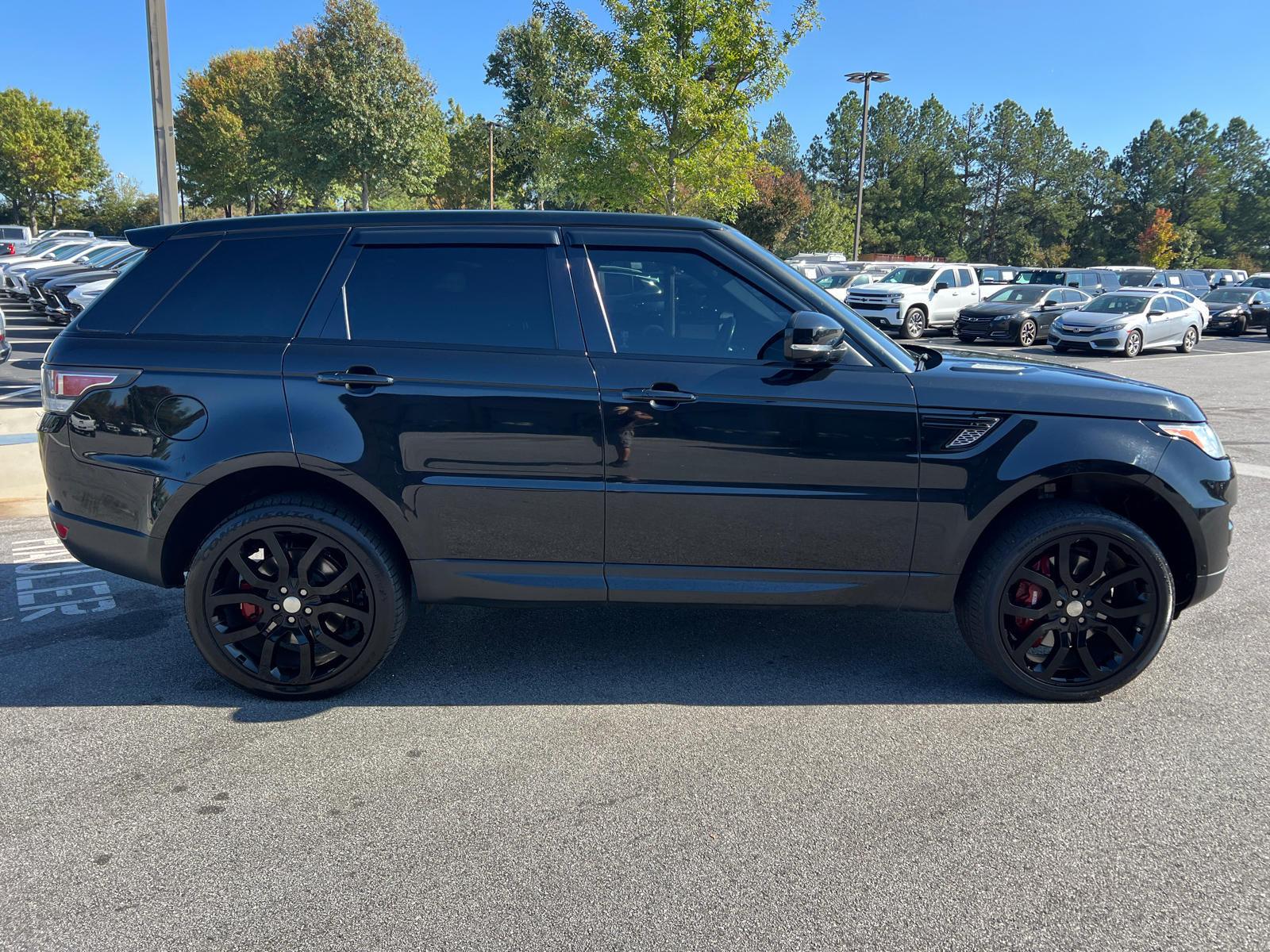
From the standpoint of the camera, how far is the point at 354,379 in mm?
3449

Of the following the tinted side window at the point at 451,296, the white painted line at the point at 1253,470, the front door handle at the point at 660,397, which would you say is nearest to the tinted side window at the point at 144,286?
the tinted side window at the point at 451,296

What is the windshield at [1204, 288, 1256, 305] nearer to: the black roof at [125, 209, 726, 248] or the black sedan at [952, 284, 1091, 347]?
the black sedan at [952, 284, 1091, 347]

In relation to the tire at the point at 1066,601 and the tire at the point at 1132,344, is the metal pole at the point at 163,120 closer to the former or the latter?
the tire at the point at 1066,601

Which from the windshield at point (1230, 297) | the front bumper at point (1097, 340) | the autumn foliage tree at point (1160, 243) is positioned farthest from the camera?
the autumn foliage tree at point (1160, 243)

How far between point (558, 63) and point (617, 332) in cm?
5736

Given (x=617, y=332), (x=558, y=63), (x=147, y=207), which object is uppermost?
(x=558, y=63)

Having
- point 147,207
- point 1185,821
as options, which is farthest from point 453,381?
point 147,207

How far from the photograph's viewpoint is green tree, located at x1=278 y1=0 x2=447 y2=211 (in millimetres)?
32125

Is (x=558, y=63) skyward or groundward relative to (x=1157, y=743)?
skyward

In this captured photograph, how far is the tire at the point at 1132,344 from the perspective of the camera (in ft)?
66.7

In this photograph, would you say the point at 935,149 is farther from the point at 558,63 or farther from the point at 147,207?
the point at 147,207

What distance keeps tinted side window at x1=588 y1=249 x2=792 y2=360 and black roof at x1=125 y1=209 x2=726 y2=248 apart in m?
0.13

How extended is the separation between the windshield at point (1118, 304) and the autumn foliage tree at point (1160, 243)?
186 ft

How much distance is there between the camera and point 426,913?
240 centimetres
